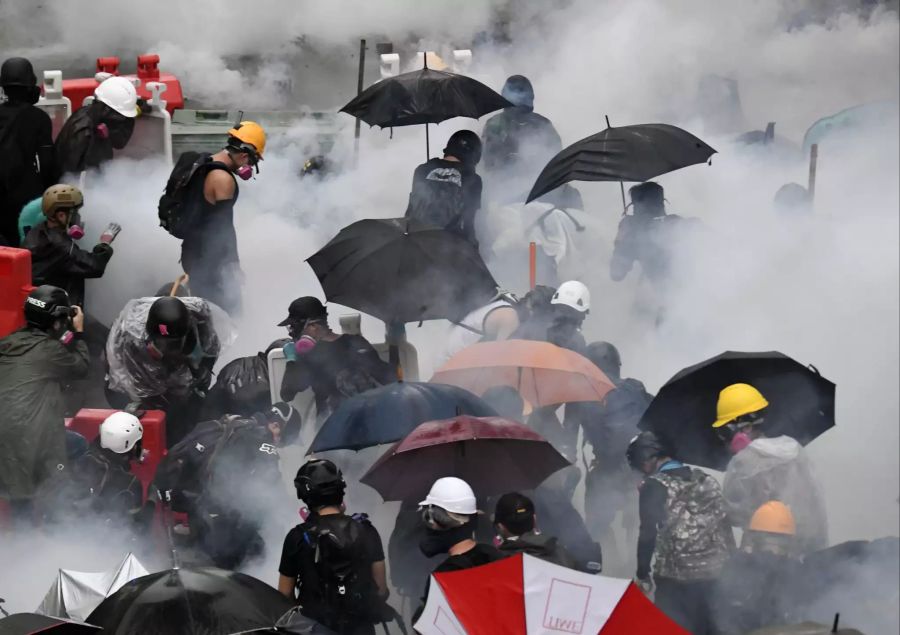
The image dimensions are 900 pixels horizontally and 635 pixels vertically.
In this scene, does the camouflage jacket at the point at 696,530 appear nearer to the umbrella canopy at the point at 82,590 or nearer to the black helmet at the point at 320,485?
the black helmet at the point at 320,485

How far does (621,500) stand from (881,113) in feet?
25.8

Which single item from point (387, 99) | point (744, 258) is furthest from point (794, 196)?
point (387, 99)

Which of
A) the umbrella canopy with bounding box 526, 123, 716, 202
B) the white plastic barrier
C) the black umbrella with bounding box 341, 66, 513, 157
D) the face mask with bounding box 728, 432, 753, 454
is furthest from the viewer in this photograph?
the white plastic barrier

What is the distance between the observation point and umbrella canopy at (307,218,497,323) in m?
9.24

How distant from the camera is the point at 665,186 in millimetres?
13141

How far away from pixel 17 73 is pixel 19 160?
1.73 ft

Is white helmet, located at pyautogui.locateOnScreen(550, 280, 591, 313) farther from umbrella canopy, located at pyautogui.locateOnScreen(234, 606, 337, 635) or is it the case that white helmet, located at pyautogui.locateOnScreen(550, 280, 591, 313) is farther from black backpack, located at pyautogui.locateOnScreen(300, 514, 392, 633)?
umbrella canopy, located at pyautogui.locateOnScreen(234, 606, 337, 635)

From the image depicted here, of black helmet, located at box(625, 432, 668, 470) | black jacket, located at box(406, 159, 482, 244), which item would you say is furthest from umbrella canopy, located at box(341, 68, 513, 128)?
black helmet, located at box(625, 432, 668, 470)

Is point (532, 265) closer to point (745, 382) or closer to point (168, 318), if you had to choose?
point (745, 382)

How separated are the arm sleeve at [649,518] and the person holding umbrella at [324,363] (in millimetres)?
1789

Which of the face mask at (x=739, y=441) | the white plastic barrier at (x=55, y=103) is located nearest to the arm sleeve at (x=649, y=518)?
the face mask at (x=739, y=441)

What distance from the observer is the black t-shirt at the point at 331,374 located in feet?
28.3

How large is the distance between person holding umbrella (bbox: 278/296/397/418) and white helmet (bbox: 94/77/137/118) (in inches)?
104

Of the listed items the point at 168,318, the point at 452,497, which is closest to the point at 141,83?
the point at 168,318
